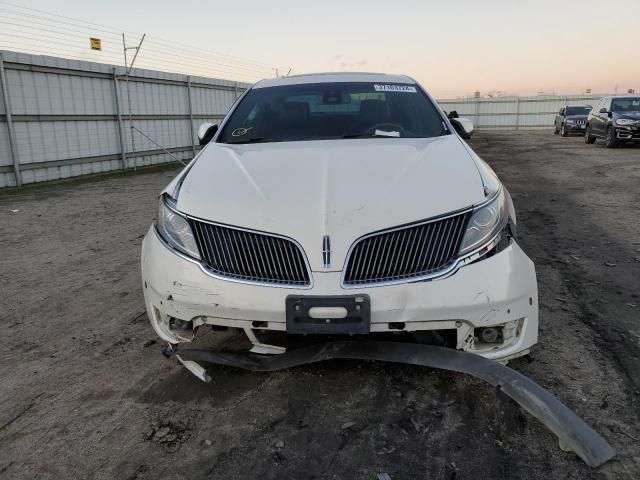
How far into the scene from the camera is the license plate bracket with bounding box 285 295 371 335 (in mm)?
2170

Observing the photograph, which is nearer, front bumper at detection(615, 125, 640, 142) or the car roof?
the car roof

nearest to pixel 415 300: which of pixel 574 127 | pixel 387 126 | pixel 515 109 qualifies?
pixel 387 126

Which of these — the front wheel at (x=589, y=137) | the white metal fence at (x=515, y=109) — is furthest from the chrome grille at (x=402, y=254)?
the white metal fence at (x=515, y=109)

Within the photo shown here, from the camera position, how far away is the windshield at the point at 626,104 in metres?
16.2

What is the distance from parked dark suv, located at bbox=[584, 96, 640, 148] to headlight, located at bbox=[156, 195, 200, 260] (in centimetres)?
1708

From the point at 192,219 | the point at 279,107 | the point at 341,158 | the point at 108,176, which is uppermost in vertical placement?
the point at 279,107

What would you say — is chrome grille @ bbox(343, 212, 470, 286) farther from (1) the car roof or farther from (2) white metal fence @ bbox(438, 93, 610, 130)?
(2) white metal fence @ bbox(438, 93, 610, 130)

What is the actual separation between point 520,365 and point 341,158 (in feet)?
4.93

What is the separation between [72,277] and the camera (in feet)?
15.2

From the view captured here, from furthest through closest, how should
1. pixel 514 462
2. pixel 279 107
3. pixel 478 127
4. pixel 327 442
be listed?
pixel 478 127, pixel 279 107, pixel 327 442, pixel 514 462

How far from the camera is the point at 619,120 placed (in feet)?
52.7

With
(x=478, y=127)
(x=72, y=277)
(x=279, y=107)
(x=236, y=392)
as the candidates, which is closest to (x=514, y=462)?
(x=236, y=392)

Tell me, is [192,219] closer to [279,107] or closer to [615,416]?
[279,107]

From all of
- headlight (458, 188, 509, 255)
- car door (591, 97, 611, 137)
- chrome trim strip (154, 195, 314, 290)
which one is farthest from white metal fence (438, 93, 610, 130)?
chrome trim strip (154, 195, 314, 290)
